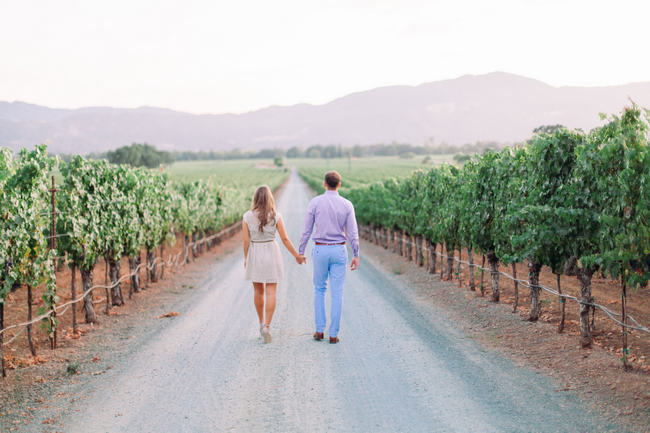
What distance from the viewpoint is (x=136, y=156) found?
99.8m

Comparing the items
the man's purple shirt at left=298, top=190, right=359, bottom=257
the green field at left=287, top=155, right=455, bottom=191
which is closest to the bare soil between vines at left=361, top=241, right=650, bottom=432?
the man's purple shirt at left=298, top=190, right=359, bottom=257

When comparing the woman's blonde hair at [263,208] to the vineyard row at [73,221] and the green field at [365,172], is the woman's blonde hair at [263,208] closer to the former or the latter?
the vineyard row at [73,221]

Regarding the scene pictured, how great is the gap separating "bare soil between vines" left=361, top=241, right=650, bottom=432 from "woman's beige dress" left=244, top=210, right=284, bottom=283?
354cm

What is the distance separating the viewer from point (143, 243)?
14133mm

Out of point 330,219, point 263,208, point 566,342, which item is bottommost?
point 566,342

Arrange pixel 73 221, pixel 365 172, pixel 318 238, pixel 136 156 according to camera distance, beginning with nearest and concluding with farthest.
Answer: pixel 318 238
pixel 73 221
pixel 136 156
pixel 365 172

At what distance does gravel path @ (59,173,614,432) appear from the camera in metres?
5.35

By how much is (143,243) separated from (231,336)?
20.9ft

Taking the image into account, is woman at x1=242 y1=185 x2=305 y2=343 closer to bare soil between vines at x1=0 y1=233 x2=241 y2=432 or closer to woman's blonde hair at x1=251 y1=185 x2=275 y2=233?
woman's blonde hair at x1=251 y1=185 x2=275 y2=233

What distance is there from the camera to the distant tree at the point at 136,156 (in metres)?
98.5

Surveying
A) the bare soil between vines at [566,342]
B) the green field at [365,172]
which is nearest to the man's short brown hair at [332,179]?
the bare soil between vines at [566,342]

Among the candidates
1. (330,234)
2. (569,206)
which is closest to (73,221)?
(330,234)

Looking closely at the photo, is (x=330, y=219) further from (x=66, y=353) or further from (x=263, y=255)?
(x=66, y=353)

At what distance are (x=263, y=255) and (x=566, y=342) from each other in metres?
4.86
